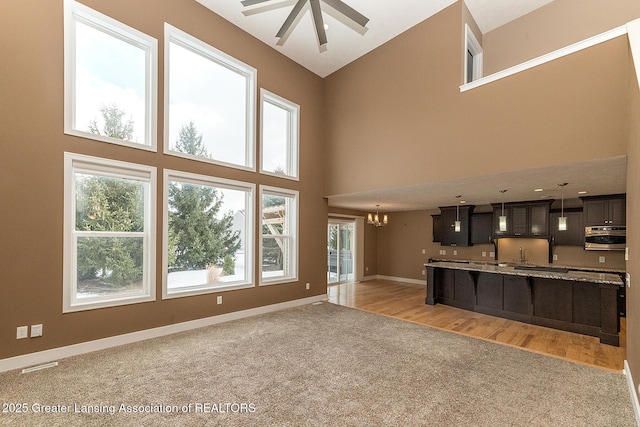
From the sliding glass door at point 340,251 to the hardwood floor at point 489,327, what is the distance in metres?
1.24

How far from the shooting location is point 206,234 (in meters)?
4.86

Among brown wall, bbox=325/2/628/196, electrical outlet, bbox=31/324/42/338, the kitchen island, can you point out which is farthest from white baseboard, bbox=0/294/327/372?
the kitchen island

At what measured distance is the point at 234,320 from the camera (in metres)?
4.99

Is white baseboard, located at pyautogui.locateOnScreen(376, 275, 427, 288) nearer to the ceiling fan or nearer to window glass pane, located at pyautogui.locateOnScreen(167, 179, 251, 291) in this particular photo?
window glass pane, located at pyautogui.locateOnScreen(167, 179, 251, 291)

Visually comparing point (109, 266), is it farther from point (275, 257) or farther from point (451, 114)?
point (451, 114)

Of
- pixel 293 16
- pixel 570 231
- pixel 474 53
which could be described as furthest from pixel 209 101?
pixel 570 231

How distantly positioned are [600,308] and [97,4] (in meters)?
8.25

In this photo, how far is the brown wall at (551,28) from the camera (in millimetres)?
4441

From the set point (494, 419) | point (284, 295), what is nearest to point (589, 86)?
point (494, 419)

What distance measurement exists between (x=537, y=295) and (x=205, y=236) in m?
5.82

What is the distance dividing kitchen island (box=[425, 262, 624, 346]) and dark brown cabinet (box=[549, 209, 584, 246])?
143 centimetres

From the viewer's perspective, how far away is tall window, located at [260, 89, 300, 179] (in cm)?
586

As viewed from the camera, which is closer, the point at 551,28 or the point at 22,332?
the point at 22,332

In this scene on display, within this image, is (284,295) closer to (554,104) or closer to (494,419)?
(494,419)
